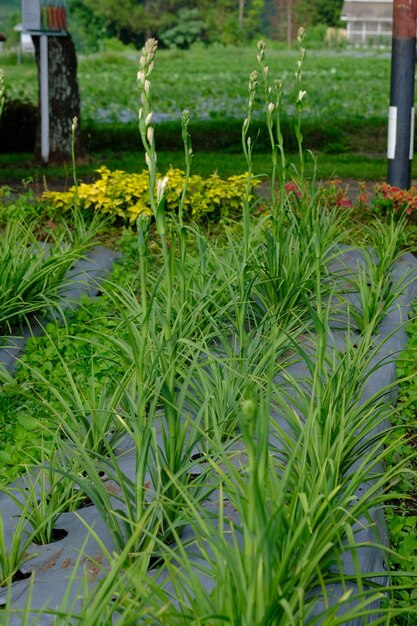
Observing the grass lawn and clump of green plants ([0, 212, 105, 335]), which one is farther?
the grass lawn

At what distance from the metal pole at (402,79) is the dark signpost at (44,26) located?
4.96m

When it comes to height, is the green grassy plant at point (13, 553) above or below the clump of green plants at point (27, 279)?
below

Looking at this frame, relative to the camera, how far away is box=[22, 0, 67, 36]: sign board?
36.9 feet

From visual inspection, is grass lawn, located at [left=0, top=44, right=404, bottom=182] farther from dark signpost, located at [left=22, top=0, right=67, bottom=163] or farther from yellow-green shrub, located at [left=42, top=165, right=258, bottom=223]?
yellow-green shrub, located at [left=42, top=165, right=258, bottom=223]

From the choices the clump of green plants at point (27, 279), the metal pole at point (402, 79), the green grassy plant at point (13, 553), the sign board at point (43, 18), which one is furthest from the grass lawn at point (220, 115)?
the green grassy plant at point (13, 553)

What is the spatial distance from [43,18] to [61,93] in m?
0.79

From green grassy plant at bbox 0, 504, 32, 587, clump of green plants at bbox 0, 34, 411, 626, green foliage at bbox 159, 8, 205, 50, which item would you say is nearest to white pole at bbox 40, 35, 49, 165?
clump of green plants at bbox 0, 34, 411, 626

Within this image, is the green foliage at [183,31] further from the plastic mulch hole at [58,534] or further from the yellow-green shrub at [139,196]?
the plastic mulch hole at [58,534]

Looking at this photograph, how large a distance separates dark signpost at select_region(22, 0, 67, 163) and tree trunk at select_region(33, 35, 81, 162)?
126 mm

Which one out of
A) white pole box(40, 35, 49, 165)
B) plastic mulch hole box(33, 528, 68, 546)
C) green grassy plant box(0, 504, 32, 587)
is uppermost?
white pole box(40, 35, 49, 165)

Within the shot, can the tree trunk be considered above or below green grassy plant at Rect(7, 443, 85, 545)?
above

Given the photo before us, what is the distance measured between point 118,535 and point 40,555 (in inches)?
10.8

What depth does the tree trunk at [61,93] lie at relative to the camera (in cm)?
1149

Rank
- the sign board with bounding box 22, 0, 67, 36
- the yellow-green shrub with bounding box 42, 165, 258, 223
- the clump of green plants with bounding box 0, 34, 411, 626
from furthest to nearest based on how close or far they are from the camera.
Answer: the sign board with bounding box 22, 0, 67, 36 → the yellow-green shrub with bounding box 42, 165, 258, 223 → the clump of green plants with bounding box 0, 34, 411, 626
